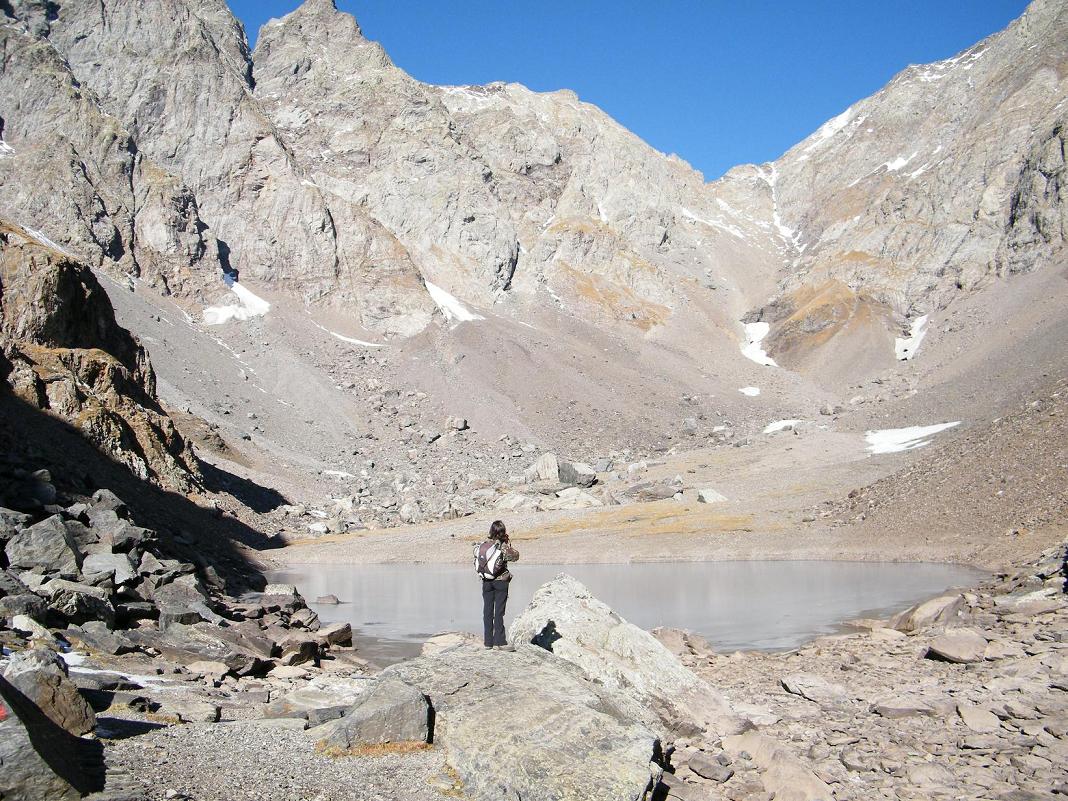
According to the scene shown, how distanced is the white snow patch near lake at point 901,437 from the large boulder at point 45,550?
62.3 meters

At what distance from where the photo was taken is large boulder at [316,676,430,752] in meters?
Result: 8.41

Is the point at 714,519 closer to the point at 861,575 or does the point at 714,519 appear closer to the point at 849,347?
the point at 861,575

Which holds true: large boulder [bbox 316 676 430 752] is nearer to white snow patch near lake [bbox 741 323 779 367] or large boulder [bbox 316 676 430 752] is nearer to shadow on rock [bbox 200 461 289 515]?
shadow on rock [bbox 200 461 289 515]

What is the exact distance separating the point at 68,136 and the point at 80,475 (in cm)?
9823

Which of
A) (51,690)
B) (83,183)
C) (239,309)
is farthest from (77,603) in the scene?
(83,183)

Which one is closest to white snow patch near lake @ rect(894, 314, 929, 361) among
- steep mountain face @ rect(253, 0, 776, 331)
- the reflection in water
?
steep mountain face @ rect(253, 0, 776, 331)

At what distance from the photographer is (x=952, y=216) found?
128000mm

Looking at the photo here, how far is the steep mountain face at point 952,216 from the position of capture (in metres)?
114

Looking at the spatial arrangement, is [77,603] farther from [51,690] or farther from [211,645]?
[51,690]

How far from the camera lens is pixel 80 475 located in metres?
26.9

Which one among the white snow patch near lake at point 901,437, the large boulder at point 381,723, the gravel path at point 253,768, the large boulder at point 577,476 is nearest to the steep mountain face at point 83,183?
the large boulder at point 577,476

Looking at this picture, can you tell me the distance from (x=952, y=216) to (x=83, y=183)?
123160mm

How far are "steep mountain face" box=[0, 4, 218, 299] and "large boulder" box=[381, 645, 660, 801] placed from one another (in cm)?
10026

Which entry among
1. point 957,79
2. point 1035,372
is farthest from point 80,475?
point 957,79
